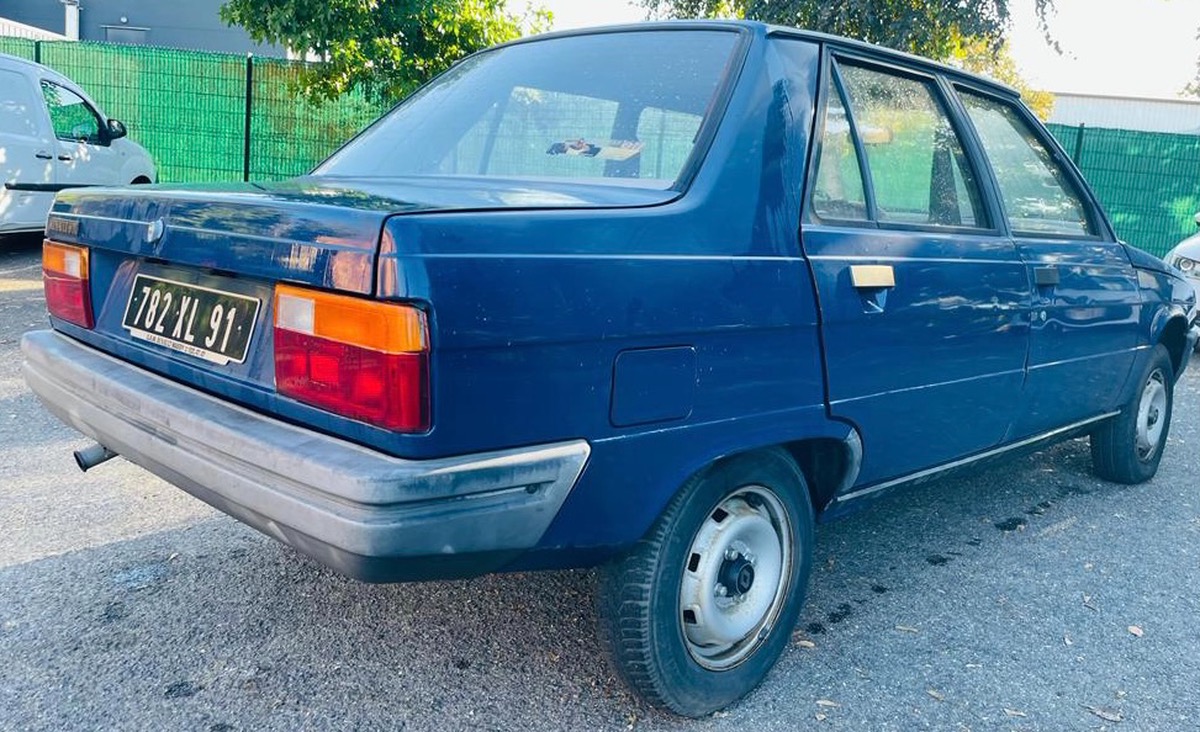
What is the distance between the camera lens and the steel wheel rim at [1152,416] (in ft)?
15.1

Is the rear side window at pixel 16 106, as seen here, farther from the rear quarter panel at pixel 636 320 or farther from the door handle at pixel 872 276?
the door handle at pixel 872 276

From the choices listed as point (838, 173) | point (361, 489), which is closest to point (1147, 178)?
point (838, 173)

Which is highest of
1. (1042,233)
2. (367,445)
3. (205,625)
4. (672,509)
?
(1042,233)

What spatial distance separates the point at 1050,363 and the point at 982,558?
2.56ft

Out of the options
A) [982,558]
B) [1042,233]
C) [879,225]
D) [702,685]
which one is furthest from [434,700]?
[1042,233]

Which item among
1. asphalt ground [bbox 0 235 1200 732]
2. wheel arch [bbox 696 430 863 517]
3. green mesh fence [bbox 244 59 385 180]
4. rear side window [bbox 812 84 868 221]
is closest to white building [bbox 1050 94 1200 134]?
green mesh fence [bbox 244 59 385 180]

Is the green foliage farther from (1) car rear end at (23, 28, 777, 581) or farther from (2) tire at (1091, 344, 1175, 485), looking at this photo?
(1) car rear end at (23, 28, 777, 581)

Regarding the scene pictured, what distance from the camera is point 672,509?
228 centimetres

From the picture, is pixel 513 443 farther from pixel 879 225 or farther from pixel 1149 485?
pixel 1149 485

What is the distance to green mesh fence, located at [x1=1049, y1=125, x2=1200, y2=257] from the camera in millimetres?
12945

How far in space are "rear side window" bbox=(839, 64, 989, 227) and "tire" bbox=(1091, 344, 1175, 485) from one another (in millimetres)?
1762

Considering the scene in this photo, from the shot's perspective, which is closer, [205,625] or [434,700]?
[434,700]

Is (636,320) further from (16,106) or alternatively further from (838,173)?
(16,106)

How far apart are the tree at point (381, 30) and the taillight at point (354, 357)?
7.36 m
